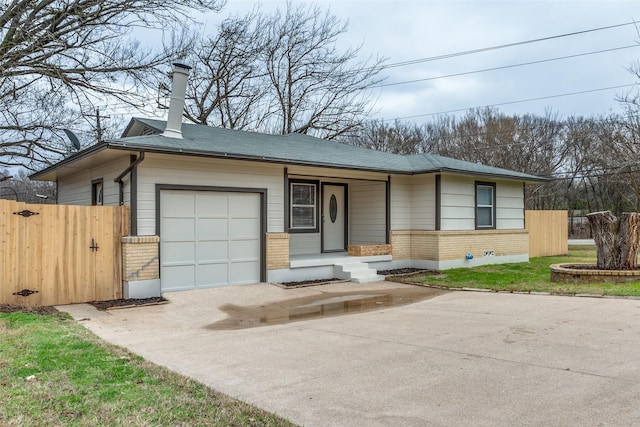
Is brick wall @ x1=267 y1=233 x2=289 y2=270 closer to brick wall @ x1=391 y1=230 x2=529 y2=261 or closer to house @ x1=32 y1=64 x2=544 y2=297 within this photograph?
house @ x1=32 y1=64 x2=544 y2=297

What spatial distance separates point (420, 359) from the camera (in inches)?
204

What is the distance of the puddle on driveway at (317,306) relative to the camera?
767cm

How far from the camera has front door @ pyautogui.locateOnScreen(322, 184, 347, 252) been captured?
49.0 ft

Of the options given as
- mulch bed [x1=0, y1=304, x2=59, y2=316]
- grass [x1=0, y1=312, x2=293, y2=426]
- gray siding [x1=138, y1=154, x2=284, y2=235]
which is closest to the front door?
gray siding [x1=138, y1=154, x2=284, y2=235]

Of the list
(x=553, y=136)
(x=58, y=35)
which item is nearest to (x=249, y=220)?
(x=58, y=35)

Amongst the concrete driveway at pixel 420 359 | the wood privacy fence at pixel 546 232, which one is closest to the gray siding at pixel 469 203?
the wood privacy fence at pixel 546 232

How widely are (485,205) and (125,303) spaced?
1105 cm

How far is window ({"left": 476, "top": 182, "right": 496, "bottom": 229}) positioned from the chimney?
919 cm

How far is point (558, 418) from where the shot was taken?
3488mm

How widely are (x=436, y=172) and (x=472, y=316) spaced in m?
6.26

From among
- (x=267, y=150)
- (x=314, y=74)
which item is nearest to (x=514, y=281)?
(x=267, y=150)

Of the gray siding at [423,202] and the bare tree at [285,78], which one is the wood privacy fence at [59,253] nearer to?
the gray siding at [423,202]

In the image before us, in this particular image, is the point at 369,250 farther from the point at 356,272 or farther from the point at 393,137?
the point at 393,137

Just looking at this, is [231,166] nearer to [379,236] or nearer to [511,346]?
[379,236]
